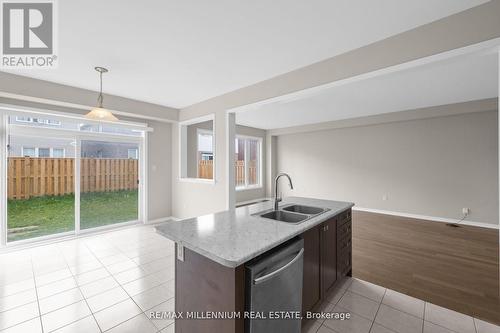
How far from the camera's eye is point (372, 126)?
5887 mm

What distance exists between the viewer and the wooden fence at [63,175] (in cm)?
349

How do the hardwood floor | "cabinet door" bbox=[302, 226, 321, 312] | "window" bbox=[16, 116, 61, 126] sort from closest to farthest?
"cabinet door" bbox=[302, 226, 321, 312]
the hardwood floor
"window" bbox=[16, 116, 61, 126]

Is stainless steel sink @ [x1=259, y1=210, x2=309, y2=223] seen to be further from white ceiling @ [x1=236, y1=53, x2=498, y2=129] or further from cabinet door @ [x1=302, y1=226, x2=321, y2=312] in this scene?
white ceiling @ [x1=236, y1=53, x2=498, y2=129]

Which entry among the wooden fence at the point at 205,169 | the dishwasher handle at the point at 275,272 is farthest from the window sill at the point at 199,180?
the dishwasher handle at the point at 275,272

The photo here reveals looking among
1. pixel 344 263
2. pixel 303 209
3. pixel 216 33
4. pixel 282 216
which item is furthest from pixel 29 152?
pixel 344 263

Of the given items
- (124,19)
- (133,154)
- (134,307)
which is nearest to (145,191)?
(133,154)

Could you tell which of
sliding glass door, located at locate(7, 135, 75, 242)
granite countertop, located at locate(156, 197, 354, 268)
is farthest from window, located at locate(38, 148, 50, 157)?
granite countertop, located at locate(156, 197, 354, 268)

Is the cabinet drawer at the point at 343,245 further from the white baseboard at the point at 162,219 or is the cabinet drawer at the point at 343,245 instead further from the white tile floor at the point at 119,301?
the white baseboard at the point at 162,219

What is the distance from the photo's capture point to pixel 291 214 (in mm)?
2189

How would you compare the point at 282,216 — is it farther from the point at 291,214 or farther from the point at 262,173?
the point at 262,173

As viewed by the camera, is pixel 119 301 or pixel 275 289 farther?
pixel 119 301

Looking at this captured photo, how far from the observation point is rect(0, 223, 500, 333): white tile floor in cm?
183

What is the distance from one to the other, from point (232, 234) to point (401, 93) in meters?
4.24

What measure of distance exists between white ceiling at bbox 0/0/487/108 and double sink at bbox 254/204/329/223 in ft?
5.94
